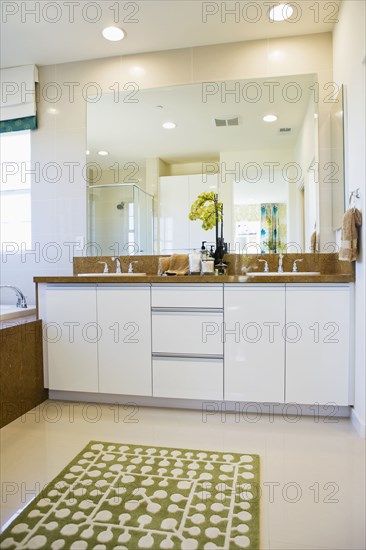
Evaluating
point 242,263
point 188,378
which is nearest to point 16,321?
point 188,378

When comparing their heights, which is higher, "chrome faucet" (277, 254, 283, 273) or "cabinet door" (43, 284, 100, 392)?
"chrome faucet" (277, 254, 283, 273)

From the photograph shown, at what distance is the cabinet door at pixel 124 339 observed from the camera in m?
2.46

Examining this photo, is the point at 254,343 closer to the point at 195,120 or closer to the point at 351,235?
the point at 351,235

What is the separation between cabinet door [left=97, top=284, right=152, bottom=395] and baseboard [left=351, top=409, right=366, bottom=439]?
3.99 ft

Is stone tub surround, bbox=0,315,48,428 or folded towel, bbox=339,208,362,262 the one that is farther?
stone tub surround, bbox=0,315,48,428

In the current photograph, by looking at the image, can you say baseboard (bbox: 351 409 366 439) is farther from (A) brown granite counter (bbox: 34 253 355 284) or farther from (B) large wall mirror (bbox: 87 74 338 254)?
(B) large wall mirror (bbox: 87 74 338 254)

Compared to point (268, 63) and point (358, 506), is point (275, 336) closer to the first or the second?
point (358, 506)

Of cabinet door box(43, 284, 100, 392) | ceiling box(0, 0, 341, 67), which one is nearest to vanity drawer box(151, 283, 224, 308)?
cabinet door box(43, 284, 100, 392)

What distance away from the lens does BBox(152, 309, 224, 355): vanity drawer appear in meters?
2.36

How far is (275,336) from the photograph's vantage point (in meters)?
2.30

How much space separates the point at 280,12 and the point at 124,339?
2.37 m

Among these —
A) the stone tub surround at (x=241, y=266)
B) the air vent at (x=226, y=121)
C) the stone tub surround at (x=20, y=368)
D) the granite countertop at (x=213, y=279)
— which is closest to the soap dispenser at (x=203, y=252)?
the stone tub surround at (x=241, y=266)

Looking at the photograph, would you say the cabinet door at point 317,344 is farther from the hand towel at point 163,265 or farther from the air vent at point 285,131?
the air vent at point 285,131

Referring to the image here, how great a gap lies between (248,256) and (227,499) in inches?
68.3
